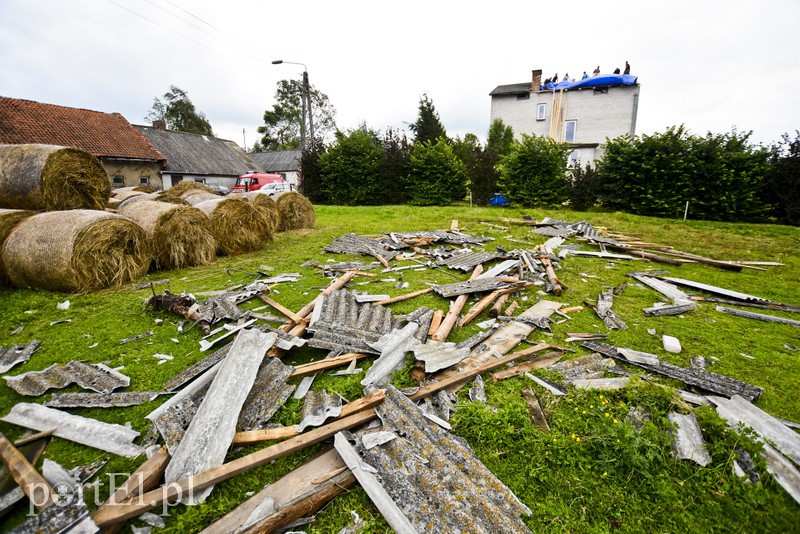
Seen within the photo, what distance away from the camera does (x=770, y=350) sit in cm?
393

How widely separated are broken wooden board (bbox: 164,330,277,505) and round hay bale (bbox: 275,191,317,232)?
914 cm

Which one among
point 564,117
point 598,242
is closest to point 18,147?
point 598,242

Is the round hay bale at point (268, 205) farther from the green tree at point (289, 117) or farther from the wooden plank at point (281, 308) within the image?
the green tree at point (289, 117)

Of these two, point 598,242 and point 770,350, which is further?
point 598,242

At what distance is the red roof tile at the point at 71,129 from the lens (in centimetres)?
1731

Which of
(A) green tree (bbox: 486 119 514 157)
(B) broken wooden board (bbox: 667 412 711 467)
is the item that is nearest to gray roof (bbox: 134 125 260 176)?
(A) green tree (bbox: 486 119 514 157)

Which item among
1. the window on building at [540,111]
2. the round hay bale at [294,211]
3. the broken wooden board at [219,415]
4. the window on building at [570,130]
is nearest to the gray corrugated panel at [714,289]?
the broken wooden board at [219,415]

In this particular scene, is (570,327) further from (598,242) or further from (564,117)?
(564,117)

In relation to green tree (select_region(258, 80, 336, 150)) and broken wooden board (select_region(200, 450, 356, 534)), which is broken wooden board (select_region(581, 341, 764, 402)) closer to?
broken wooden board (select_region(200, 450, 356, 534))

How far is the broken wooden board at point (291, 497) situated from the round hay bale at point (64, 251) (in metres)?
5.44

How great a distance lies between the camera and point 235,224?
8.51m

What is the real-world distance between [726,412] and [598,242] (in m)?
7.79

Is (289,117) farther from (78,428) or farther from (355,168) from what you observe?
(78,428)

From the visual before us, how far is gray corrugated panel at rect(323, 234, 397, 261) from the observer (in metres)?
8.35
